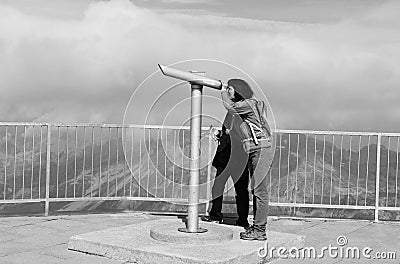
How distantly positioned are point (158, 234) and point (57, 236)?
1.71 metres

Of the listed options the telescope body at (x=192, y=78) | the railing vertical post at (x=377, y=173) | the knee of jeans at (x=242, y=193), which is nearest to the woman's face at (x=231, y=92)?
the telescope body at (x=192, y=78)

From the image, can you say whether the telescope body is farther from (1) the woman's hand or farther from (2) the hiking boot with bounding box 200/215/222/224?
(2) the hiking boot with bounding box 200/215/222/224

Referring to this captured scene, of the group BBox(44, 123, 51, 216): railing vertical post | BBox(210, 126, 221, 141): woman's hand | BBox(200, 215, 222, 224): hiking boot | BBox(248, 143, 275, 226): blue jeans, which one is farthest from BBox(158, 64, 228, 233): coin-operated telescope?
BBox(44, 123, 51, 216): railing vertical post

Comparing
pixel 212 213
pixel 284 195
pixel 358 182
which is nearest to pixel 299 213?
pixel 284 195

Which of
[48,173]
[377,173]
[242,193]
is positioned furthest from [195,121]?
[377,173]

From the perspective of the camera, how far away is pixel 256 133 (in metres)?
8.04

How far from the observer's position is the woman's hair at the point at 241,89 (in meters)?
8.11

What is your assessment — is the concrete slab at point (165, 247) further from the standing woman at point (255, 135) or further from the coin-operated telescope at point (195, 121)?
the coin-operated telescope at point (195, 121)

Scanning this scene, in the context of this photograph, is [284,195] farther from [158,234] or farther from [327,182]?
[158,234]

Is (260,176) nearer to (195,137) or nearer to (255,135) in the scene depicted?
(255,135)

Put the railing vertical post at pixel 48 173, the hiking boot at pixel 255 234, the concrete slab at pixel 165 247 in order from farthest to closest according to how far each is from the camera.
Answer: the railing vertical post at pixel 48 173 < the hiking boot at pixel 255 234 < the concrete slab at pixel 165 247

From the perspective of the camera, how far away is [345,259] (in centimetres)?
812

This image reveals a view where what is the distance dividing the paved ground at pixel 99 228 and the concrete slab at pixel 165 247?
156 mm

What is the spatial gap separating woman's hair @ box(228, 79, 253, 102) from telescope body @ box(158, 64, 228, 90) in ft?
0.42
